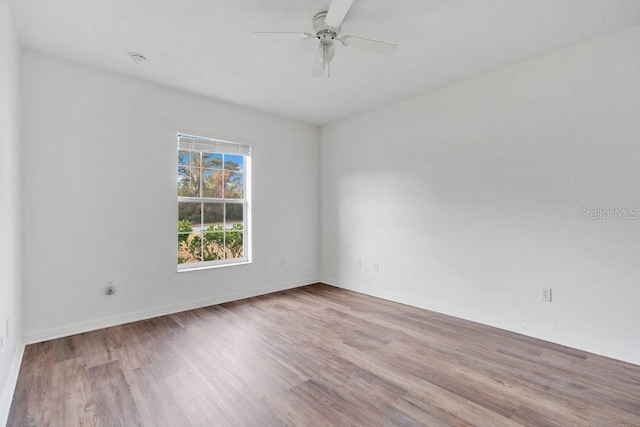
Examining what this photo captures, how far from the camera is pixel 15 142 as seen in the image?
91.7 inches

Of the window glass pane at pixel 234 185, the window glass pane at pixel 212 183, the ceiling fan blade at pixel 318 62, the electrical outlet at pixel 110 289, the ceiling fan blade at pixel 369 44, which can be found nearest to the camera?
the ceiling fan blade at pixel 369 44

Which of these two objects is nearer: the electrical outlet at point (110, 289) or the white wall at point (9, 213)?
the white wall at point (9, 213)

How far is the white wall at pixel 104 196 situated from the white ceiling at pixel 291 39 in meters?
0.31

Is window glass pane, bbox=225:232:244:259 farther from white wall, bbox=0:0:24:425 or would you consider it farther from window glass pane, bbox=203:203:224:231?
white wall, bbox=0:0:24:425

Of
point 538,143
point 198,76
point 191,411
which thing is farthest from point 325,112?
point 191,411

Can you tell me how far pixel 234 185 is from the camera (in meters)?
4.09

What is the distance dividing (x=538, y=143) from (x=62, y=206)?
172 inches

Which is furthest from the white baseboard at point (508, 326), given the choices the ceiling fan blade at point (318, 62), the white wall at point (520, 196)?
the ceiling fan blade at point (318, 62)

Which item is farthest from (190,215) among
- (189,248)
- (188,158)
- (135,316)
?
(135,316)

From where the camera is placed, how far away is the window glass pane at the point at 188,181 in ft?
11.9

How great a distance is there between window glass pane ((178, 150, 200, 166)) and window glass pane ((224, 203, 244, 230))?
673mm

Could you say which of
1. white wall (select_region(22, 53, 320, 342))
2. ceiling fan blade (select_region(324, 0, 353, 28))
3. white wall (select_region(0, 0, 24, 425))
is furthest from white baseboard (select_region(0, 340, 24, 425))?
ceiling fan blade (select_region(324, 0, 353, 28))

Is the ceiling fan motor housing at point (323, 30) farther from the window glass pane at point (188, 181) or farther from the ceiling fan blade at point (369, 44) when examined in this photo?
the window glass pane at point (188, 181)

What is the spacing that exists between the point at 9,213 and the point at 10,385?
1.10 metres
